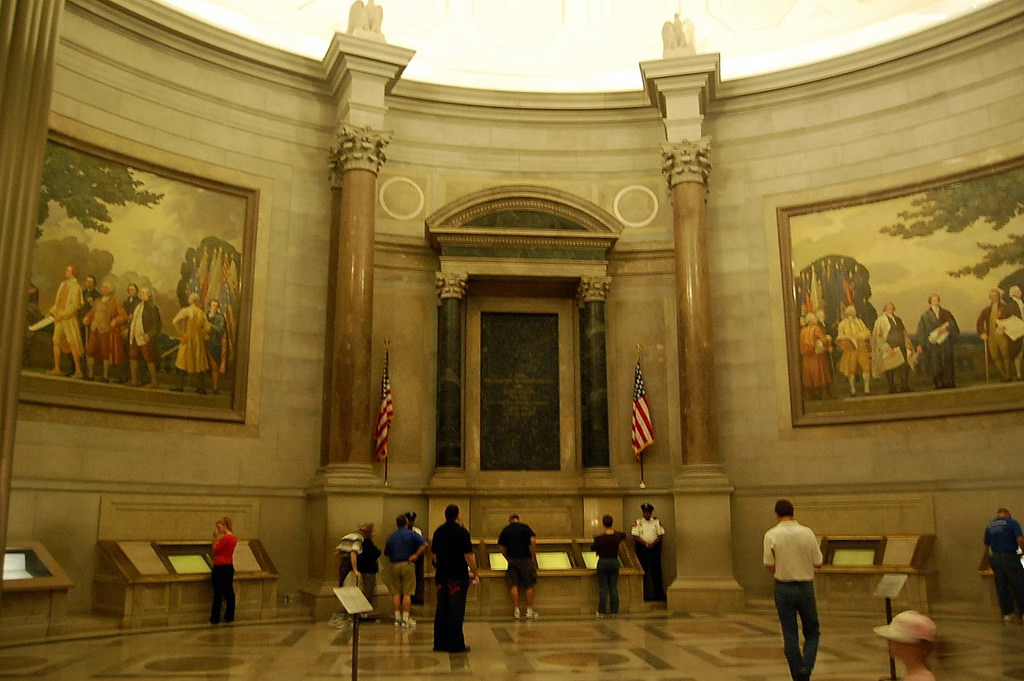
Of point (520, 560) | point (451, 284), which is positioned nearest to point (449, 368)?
point (451, 284)

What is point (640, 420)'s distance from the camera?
15977mm

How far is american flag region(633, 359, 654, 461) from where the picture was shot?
1587 centimetres

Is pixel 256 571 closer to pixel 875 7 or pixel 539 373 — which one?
pixel 539 373

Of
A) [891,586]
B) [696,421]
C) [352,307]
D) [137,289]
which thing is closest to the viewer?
[891,586]

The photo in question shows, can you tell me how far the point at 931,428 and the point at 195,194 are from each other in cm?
1288

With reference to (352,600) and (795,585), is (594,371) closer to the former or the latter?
(795,585)

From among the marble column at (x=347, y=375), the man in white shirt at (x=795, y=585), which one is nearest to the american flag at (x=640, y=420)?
the marble column at (x=347, y=375)

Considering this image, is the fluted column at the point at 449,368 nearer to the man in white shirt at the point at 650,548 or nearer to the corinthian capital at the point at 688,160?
the man in white shirt at the point at 650,548

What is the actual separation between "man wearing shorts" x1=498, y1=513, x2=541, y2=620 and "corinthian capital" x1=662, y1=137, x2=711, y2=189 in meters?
7.18

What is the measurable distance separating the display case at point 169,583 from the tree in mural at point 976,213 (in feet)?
39.3

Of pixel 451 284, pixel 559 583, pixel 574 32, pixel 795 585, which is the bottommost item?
pixel 559 583

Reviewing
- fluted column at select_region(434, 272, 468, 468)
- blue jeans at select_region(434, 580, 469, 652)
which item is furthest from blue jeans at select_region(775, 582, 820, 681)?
fluted column at select_region(434, 272, 468, 468)

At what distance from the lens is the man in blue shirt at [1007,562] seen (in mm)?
11742

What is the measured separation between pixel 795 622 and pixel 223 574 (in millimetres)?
8146
